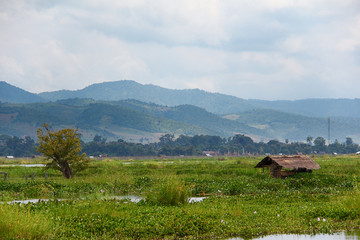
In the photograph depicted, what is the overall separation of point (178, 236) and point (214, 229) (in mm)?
1531

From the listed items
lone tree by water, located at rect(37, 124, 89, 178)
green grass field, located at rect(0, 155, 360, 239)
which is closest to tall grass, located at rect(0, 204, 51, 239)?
green grass field, located at rect(0, 155, 360, 239)


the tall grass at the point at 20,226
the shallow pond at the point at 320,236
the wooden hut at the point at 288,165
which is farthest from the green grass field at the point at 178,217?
the wooden hut at the point at 288,165

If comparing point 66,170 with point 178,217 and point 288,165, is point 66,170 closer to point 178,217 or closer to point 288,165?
point 288,165

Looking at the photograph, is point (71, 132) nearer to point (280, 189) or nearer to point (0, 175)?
point (0, 175)

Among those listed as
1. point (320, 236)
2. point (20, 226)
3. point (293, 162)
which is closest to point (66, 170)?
point (293, 162)

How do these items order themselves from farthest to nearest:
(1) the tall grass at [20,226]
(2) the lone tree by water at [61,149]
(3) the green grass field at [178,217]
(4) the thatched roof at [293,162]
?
(2) the lone tree by water at [61,149] → (4) the thatched roof at [293,162] → (3) the green grass field at [178,217] → (1) the tall grass at [20,226]

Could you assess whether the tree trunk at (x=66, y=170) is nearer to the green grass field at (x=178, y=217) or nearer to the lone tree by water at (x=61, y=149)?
the lone tree by water at (x=61, y=149)

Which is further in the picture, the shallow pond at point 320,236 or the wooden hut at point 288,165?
the wooden hut at point 288,165

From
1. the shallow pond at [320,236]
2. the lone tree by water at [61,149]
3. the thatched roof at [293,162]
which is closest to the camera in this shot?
the shallow pond at [320,236]

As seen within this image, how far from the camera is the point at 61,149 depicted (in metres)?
42.8

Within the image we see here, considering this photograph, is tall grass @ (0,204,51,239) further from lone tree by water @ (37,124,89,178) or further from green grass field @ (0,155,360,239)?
lone tree by water @ (37,124,89,178)

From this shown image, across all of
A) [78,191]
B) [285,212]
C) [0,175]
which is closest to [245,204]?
[285,212]

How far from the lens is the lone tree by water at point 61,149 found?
139 feet

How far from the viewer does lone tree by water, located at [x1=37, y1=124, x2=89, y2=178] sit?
139ft
